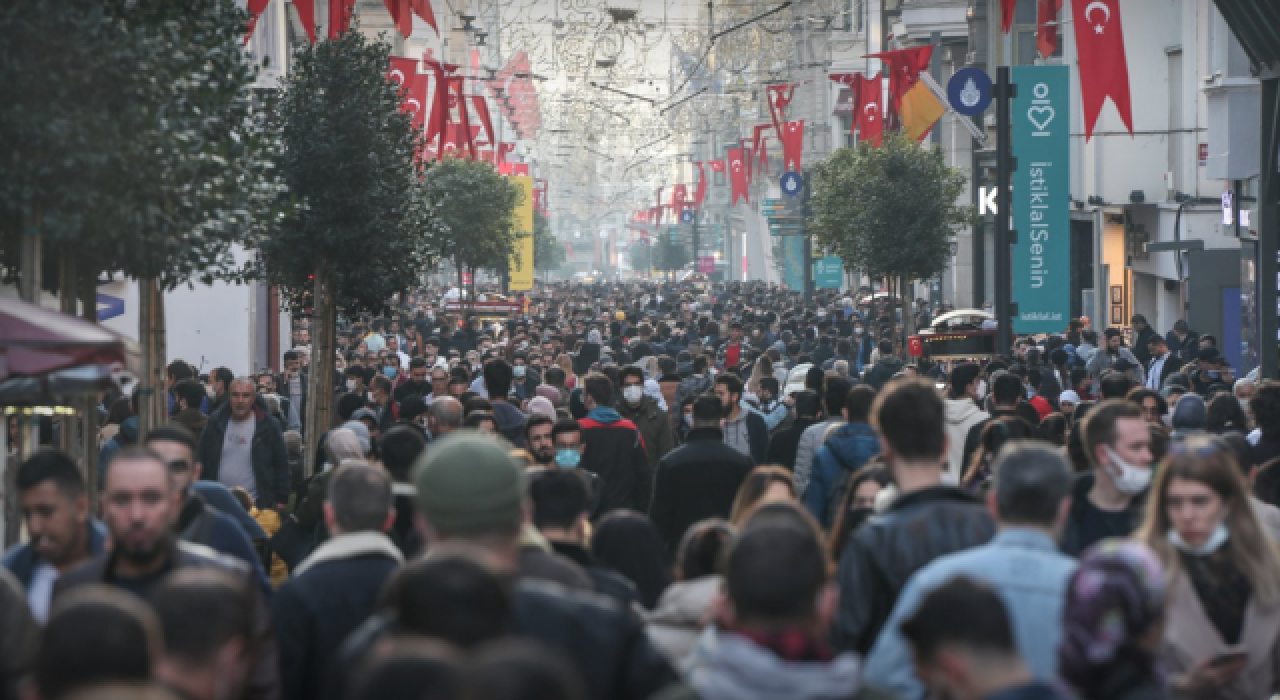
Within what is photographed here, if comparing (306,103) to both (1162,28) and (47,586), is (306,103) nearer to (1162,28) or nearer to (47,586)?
(47,586)

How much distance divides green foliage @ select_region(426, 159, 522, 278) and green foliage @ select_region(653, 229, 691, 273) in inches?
2921

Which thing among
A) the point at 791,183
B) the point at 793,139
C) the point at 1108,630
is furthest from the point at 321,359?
the point at 791,183

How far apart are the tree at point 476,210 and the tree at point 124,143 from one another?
3789cm

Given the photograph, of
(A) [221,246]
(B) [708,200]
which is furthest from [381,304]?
(B) [708,200]

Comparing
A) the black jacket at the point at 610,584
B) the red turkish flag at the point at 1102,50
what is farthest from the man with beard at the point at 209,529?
the red turkish flag at the point at 1102,50

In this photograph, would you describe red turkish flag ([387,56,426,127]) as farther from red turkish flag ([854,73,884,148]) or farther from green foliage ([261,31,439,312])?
green foliage ([261,31,439,312])

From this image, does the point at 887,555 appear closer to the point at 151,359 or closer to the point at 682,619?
the point at 682,619

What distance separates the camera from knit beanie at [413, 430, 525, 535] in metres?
4.38

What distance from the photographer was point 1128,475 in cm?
642

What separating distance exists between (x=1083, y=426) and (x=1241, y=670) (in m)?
1.49

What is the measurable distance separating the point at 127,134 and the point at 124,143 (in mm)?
88

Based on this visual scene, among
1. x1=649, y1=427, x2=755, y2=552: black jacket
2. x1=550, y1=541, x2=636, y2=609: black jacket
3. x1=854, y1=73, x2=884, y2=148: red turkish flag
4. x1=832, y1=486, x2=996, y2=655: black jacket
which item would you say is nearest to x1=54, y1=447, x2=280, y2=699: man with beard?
x1=550, y1=541, x2=636, y2=609: black jacket

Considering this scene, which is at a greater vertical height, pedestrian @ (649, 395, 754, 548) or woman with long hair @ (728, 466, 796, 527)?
woman with long hair @ (728, 466, 796, 527)

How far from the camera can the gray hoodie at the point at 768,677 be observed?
3766mm
